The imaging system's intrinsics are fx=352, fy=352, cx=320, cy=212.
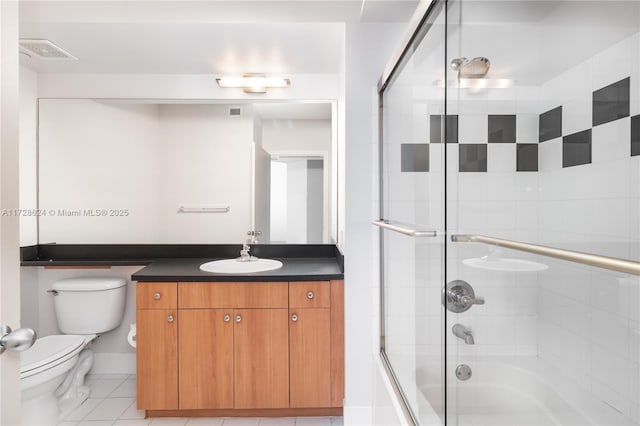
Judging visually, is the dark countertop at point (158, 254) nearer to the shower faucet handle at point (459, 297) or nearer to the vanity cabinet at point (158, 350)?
the vanity cabinet at point (158, 350)

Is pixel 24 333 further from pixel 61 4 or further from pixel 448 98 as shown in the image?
pixel 61 4

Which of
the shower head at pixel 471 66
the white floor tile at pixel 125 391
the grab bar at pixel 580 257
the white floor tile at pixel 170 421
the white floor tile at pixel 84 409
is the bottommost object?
the white floor tile at pixel 84 409

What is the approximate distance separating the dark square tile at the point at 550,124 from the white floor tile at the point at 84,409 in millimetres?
2688

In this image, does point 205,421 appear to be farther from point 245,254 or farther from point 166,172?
point 166,172

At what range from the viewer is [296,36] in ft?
6.40

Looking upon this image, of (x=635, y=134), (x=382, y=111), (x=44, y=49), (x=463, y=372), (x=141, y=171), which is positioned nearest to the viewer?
(x=635, y=134)

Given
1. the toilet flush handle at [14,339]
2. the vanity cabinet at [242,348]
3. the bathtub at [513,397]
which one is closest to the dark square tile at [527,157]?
the bathtub at [513,397]

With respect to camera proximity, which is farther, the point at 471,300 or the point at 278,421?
the point at 278,421

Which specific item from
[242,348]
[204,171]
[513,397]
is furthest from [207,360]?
[513,397]

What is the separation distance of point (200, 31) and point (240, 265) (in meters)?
1.41

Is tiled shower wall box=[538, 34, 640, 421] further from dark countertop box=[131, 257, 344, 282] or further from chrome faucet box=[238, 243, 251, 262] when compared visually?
chrome faucet box=[238, 243, 251, 262]

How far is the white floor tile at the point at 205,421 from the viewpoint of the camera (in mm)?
1984

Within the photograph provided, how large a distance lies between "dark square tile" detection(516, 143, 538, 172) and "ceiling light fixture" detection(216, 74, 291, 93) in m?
1.76

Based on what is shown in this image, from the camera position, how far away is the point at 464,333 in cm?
109
